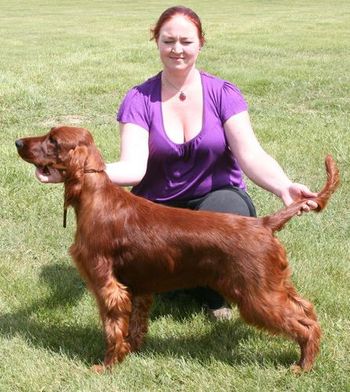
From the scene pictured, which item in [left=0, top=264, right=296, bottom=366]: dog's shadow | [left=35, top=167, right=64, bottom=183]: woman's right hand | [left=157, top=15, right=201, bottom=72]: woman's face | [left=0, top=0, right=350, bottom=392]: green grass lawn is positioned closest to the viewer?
[left=35, top=167, right=64, bottom=183]: woman's right hand

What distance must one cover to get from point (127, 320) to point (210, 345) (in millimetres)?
630

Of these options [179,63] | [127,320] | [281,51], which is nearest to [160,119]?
[179,63]

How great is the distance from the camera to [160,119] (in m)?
4.32

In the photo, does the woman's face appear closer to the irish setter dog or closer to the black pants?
the black pants

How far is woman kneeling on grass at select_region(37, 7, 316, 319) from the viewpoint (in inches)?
165

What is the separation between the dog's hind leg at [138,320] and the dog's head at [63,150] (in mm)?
937

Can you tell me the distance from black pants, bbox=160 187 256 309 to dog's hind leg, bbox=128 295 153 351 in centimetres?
60

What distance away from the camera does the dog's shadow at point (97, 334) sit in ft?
12.5

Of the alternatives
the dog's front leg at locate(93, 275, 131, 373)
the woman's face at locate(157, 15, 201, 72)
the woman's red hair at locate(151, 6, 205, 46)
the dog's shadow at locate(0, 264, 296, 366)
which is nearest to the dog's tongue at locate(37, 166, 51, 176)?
the dog's front leg at locate(93, 275, 131, 373)

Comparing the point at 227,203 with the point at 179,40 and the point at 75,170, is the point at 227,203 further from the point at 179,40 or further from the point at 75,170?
the point at 75,170

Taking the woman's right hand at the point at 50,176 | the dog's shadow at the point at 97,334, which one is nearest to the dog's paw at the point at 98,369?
the dog's shadow at the point at 97,334

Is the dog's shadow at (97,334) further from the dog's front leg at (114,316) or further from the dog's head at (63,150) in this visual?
the dog's head at (63,150)

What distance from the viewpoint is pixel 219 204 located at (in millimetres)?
4309

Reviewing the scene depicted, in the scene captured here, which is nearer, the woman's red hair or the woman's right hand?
the woman's right hand
